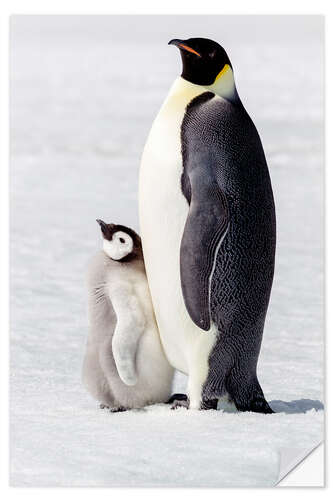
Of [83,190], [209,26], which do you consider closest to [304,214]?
[83,190]

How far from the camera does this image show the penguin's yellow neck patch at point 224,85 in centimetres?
253

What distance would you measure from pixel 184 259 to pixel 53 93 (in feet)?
16.1

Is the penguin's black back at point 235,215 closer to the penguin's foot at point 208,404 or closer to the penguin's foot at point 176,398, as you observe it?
the penguin's foot at point 208,404

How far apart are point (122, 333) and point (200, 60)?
64cm

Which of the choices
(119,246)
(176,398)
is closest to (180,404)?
(176,398)

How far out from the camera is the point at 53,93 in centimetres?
711

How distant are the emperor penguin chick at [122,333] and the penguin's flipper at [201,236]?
16 centimetres

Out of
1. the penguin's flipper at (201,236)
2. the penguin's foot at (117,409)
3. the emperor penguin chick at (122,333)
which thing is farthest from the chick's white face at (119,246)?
the penguin's foot at (117,409)

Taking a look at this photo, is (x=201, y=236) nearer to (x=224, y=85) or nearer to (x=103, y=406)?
(x=224, y=85)

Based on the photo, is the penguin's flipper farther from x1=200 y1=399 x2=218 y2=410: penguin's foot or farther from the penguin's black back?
x1=200 y1=399 x2=218 y2=410: penguin's foot

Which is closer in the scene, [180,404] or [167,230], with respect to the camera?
[167,230]

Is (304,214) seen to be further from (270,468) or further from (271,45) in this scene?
(270,468)

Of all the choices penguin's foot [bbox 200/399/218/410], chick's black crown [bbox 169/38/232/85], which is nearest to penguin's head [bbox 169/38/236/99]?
chick's black crown [bbox 169/38/232/85]

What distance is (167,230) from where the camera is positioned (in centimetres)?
244
